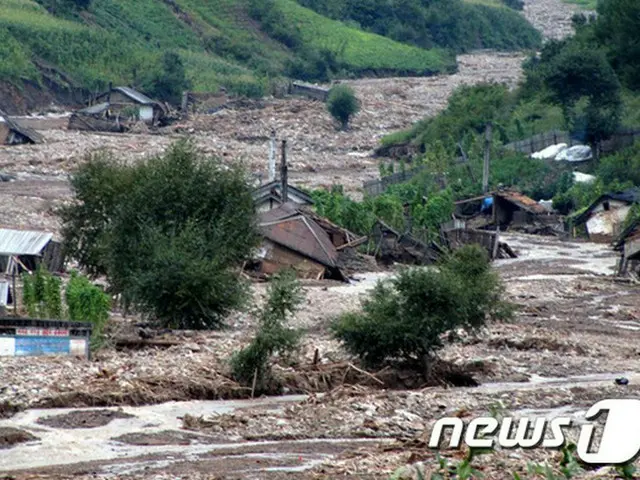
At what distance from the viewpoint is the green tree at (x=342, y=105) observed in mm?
79250

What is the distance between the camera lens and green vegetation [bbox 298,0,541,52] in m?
120

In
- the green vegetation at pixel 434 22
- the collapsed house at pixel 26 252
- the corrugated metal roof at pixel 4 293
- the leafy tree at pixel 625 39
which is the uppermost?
the green vegetation at pixel 434 22

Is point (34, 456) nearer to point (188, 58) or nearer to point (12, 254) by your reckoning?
point (12, 254)

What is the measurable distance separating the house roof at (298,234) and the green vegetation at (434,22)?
256ft

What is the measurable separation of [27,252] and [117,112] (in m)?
41.9

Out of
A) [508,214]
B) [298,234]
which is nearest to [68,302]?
[298,234]

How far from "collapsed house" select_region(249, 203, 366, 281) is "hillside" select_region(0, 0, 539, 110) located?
1489 inches

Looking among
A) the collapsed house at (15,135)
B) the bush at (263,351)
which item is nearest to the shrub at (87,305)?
the bush at (263,351)

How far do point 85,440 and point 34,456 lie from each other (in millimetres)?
1230

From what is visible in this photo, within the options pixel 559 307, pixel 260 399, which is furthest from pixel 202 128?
pixel 260 399

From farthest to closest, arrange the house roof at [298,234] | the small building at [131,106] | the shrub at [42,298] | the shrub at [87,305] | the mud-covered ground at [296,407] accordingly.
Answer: the small building at [131,106] → the house roof at [298,234] → the shrub at [42,298] → the shrub at [87,305] → the mud-covered ground at [296,407]

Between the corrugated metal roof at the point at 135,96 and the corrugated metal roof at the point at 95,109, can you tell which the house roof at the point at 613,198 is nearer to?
the corrugated metal roof at the point at 95,109

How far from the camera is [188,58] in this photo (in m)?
96.2

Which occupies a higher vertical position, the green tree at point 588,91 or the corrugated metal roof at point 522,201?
the green tree at point 588,91
